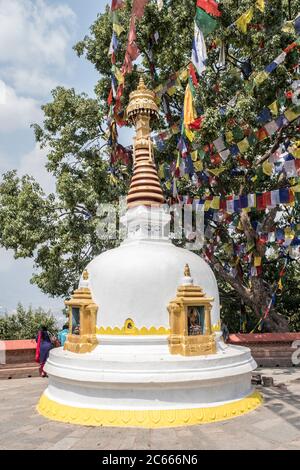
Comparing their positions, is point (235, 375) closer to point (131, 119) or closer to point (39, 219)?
point (131, 119)

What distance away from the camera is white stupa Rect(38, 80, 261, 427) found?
760cm

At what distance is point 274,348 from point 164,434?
921 cm

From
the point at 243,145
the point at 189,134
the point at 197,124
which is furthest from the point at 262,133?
the point at 189,134

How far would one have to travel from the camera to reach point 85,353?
8797mm

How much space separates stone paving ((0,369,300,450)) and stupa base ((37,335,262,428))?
0.24 m

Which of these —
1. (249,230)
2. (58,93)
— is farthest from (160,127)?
(249,230)

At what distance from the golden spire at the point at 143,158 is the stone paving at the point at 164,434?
5.83 metres

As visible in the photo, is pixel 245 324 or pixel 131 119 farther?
pixel 245 324

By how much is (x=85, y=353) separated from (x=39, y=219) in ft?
33.8

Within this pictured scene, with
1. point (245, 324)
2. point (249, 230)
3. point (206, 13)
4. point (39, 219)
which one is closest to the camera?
point (206, 13)

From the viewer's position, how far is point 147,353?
326 inches

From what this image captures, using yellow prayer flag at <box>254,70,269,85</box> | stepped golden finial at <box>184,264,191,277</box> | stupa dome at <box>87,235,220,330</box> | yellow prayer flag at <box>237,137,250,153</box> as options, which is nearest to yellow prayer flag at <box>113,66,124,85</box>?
yellow prayer flag at <box>254,70,269,85</box>

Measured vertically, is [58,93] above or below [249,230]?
above

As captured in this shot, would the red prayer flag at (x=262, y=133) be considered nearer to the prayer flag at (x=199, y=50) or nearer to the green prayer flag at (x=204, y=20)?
the prayer flag at (x=199, y=50)
